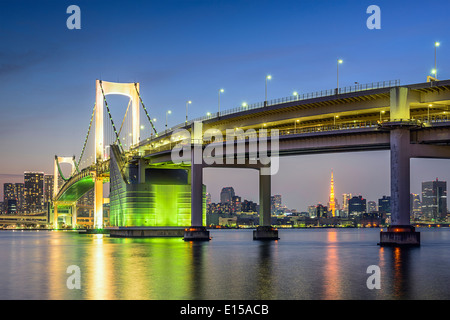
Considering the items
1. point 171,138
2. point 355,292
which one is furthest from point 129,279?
point 171,138

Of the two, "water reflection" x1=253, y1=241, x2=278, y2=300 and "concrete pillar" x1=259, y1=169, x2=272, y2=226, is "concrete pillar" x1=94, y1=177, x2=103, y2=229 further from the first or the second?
"water reflection" x1=253, y1=241, x2=278, y2=300

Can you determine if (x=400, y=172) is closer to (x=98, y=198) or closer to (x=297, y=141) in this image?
(x=297, y=141)

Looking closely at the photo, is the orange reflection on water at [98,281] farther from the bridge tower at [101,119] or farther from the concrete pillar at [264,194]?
the bridge tower at [101,119]

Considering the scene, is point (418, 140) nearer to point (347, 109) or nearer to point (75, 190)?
point (347, 109)

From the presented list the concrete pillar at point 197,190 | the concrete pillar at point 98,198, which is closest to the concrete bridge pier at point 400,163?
the concrete pillar at point 197,190

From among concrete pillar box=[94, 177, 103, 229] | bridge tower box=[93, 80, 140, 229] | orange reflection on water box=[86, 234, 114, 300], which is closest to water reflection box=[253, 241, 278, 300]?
orange reflection on water box=[86, 234, 114, 300]

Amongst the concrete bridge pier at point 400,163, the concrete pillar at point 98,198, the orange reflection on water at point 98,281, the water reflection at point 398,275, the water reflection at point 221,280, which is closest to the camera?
the orange reflection on water at point 98,281

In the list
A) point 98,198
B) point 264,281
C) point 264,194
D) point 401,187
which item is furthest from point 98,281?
point 98,198
